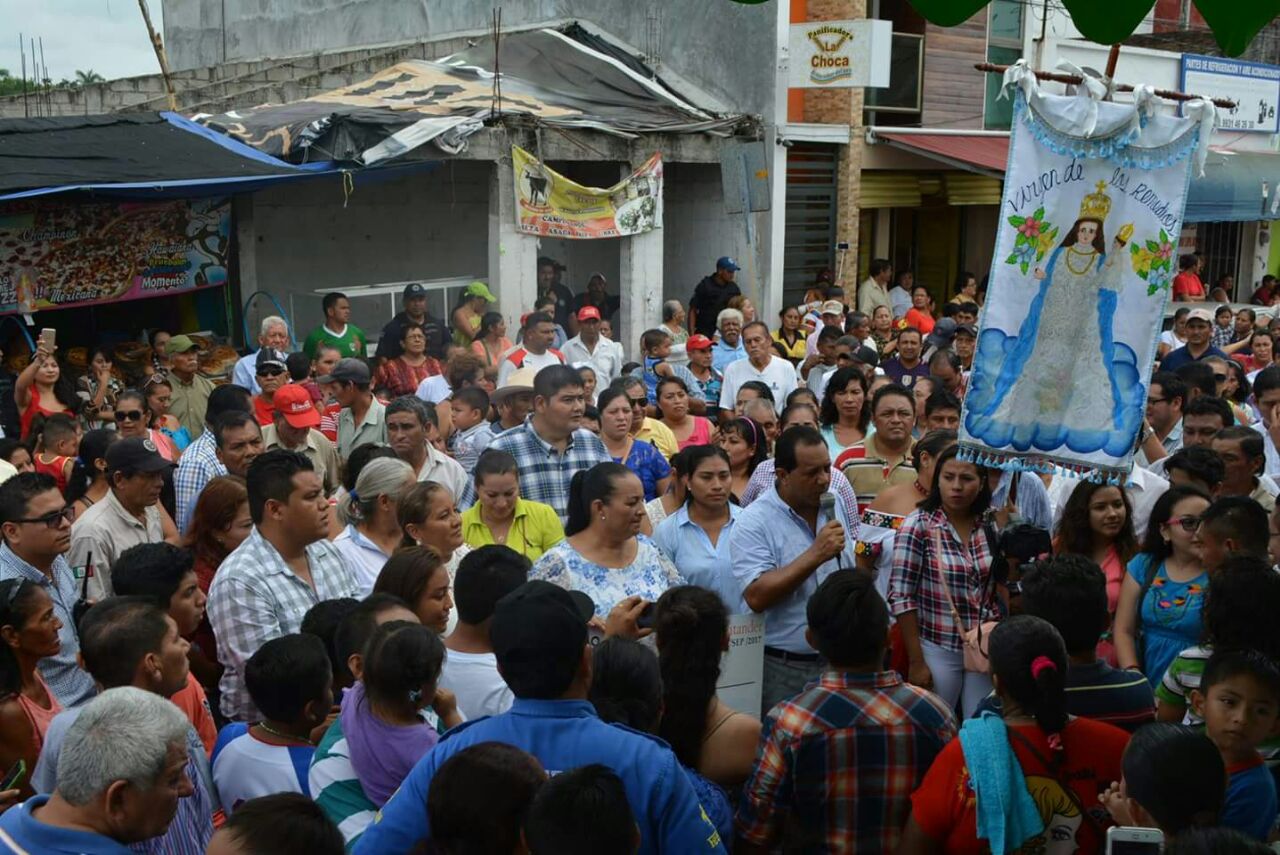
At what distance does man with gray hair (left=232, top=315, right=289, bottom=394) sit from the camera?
9.11 m

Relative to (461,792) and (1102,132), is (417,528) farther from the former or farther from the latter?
(1102,132)

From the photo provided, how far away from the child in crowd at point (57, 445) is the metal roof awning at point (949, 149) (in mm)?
11717

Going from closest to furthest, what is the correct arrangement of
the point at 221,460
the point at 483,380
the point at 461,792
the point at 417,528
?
1. the point at 461,792
2. the point at 417,528
3. the point at 221,460
4. the point at 483,380

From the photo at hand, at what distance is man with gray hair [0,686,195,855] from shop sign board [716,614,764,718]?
6.96 feet

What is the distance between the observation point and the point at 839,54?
1434 centimetres

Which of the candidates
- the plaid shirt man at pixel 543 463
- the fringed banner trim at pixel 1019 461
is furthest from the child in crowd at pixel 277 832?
the plaid shirt man at pixel 543 463

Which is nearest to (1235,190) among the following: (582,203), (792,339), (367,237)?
(792,339)

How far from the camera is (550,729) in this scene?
2773 millimetres

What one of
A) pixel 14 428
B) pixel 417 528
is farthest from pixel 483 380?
pixel 417 528

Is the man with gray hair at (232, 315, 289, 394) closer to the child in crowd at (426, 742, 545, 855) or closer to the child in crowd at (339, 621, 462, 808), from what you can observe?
the child in crowd at (339, 621, 462, 808)

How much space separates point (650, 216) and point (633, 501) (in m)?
9.55

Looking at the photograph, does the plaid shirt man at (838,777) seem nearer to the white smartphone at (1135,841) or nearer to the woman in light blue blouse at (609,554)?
the white smartphone at (1135,841)

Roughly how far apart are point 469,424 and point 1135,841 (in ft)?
16.6

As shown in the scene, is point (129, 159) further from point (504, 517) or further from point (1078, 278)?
point (1078, 278)
